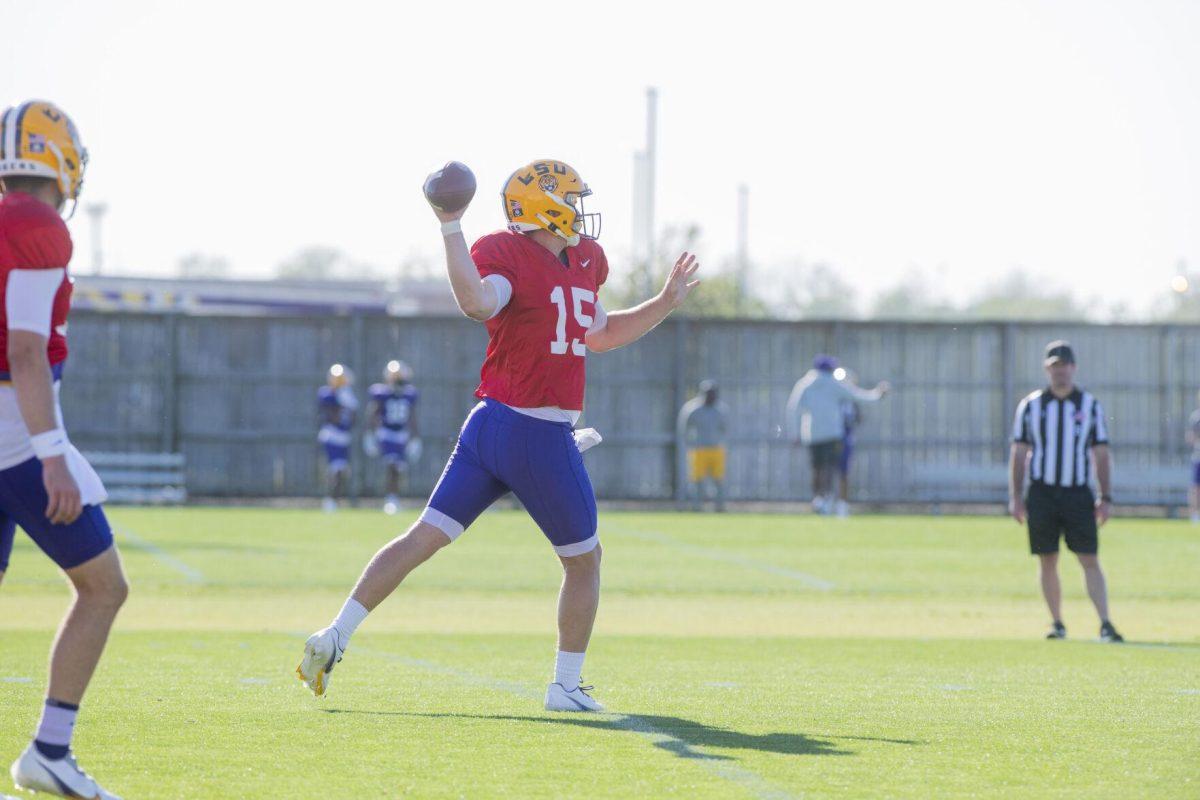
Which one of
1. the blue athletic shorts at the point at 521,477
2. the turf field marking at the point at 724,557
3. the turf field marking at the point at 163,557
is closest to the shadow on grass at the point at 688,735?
the blue athletic shorts at the point at 521,477

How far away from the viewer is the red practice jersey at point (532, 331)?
7.21 metres

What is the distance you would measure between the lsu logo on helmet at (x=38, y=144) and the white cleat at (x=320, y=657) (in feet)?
7.68

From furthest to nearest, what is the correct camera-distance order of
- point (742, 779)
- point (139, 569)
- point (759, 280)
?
1. point (759, 280)
2. point (139, 569)
3. point (742, 779)

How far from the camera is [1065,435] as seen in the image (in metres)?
11.8

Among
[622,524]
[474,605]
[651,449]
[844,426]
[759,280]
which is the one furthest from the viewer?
[759,280]

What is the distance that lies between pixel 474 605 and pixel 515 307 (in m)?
7.35

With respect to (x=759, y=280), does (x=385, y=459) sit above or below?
below

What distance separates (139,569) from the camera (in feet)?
53.7

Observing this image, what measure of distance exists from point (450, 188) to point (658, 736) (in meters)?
2.27

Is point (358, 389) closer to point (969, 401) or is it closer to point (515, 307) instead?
point (969, 401)

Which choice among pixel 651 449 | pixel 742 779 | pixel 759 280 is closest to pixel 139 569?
pixel 742 779

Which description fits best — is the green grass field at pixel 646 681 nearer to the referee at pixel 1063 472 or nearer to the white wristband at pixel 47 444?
the referee at pixel 1063 472

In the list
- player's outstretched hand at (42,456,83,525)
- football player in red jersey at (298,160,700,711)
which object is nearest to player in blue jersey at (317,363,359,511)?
football player in red jersey at (298,160,700,711)

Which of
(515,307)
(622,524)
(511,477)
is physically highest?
(515,307)
